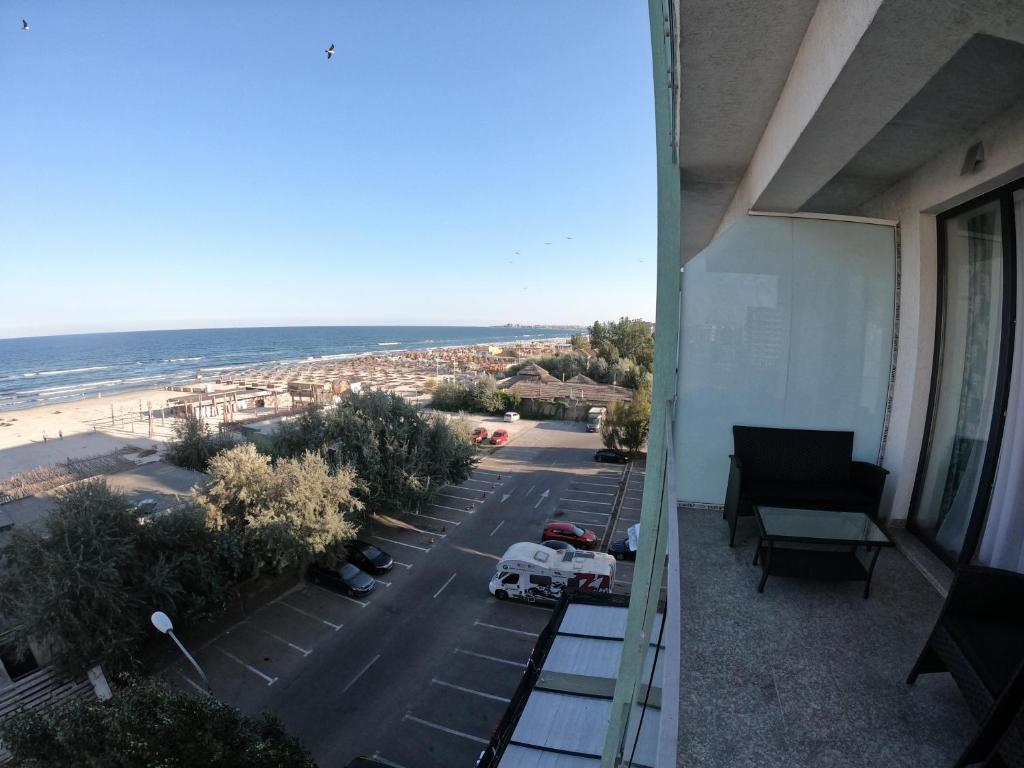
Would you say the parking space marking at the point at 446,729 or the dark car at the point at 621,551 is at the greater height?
the dark car at the point at 621,551

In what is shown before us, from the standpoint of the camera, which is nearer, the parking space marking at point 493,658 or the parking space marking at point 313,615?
the parking space marking at point 493,658

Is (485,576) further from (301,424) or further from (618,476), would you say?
(618,476)

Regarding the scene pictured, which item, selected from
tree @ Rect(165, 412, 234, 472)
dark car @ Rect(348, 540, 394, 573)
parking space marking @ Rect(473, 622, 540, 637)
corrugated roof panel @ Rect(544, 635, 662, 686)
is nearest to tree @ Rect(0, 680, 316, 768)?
corrugated roof panel @ Rect(544, 635, 662, 686)

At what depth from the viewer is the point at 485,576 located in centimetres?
984

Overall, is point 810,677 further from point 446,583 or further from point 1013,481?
point 446,583

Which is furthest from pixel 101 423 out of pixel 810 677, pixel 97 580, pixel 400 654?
pixel 810 677

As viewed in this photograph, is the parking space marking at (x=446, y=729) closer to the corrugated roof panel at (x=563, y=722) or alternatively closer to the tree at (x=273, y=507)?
the corrugated roof panel at (x=563, y=722)

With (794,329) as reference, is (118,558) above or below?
below

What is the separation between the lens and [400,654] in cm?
755

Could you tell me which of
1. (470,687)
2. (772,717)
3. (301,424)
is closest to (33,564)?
(301,424)

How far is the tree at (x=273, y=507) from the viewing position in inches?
343

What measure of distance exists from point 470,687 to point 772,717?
612cm

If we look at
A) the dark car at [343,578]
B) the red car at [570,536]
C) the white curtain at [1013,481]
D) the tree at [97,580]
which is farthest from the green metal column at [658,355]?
the red car at [570,536]

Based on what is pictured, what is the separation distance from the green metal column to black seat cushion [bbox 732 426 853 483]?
9.56 feet
